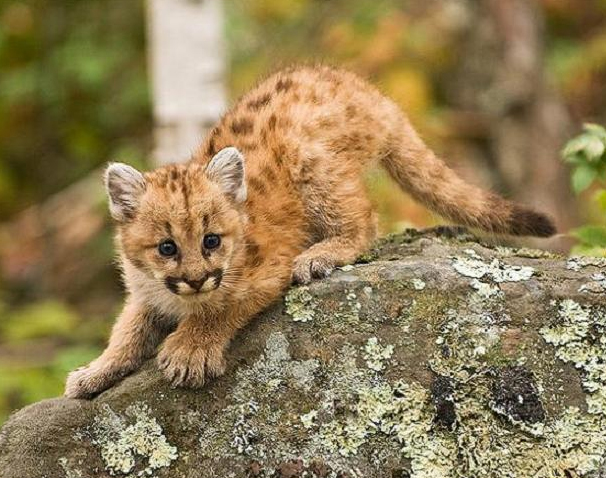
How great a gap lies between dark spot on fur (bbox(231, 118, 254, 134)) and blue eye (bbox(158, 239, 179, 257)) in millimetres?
1246

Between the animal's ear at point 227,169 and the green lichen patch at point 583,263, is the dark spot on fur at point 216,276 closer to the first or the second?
the animal's ear at point 227,169

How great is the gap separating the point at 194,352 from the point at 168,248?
1.94 feet

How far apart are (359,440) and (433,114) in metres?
9.35

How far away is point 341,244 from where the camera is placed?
6.06 metres

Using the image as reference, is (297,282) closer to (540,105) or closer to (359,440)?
(359,440)

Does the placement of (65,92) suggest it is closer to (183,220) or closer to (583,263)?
(183,220)

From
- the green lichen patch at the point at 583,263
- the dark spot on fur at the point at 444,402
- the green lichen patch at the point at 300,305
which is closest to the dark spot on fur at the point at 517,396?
the dark spot on fur at the point at 444,402

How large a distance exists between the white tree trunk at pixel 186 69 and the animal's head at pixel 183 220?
156 inches

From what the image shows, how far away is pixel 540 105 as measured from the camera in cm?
1229

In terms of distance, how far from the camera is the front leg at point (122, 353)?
5219 millimetres

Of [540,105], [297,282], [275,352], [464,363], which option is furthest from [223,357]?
[540,105]

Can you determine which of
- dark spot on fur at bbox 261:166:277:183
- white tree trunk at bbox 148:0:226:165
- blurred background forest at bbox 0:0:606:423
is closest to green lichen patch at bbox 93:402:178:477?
dark spot on fur at bbox 261:166:277:183

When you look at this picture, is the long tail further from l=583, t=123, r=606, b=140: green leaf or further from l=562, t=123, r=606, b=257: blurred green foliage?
l=583, t=123, r=606, b=140: green leaf

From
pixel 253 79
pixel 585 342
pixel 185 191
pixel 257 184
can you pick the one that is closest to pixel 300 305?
pixel 185 191
